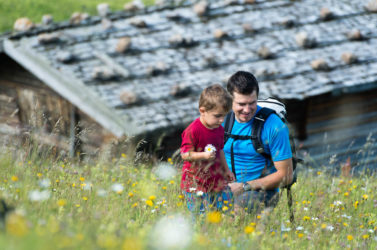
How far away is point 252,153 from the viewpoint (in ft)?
12.9

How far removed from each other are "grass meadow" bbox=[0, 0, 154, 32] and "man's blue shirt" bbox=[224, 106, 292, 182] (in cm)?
2161

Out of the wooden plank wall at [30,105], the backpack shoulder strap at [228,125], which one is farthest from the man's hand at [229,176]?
the wooden plank wall at [30,105]

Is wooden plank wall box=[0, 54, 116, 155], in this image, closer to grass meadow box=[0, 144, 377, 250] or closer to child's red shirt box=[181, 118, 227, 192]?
grass meadow box=[0, 144, 377, 250]

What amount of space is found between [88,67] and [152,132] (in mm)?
2075

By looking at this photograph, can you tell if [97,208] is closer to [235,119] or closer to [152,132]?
[235,119]

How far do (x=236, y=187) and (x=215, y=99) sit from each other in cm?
79

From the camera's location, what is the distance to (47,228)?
2104mm

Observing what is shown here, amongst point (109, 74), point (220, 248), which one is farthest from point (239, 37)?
point (220, 248)

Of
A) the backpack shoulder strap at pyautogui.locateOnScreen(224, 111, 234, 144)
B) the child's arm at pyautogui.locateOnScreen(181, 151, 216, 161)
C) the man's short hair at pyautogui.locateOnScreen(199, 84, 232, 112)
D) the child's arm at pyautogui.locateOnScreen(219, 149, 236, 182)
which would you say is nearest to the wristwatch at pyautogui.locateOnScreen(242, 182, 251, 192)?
the child's arm at pyautogui.locateOnScreen(219, 149, 236, 182)

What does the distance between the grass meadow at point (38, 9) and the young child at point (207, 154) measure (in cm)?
2172

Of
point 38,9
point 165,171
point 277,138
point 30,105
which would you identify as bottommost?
point 30,105

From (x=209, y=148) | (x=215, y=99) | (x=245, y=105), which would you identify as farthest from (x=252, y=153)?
(x=215, y=99)

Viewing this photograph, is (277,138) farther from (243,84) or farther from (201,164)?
(201,164)

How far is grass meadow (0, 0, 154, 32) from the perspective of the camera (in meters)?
24.2
